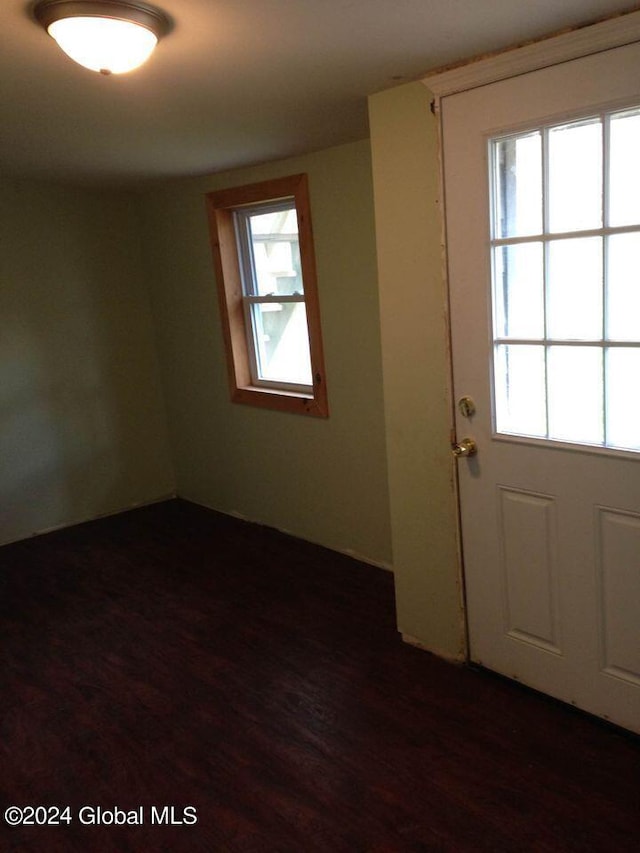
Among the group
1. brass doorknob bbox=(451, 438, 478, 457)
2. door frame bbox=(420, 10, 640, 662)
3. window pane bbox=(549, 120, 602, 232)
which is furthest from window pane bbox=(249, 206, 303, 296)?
window pane bbox=(549, 120, 602, 232)

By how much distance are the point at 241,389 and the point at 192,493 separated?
1095mm

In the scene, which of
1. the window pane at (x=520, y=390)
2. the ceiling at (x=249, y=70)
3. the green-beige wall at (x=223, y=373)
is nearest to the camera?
the ceiling at (x=249, y=70)

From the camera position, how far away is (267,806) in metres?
2.02

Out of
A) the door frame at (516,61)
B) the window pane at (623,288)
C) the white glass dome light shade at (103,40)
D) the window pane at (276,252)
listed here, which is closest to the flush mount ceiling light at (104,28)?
the white glass dome light shade at (103,40)

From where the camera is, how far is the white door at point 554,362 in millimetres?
1917

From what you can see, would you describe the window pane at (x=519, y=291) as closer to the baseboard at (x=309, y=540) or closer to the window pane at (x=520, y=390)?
the window pane at (x=520, y=390)

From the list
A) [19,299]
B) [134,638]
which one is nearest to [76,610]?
[134,638]

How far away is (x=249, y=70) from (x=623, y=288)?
4.15 feet

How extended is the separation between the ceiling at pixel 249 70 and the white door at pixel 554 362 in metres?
0.24

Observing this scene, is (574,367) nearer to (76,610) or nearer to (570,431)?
(570,431)

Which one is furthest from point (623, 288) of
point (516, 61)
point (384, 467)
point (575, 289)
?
point (384, 467)

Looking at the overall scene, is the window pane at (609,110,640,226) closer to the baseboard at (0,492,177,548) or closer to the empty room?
the empty room

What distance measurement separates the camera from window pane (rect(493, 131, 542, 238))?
2049 mm

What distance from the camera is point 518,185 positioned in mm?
2098
